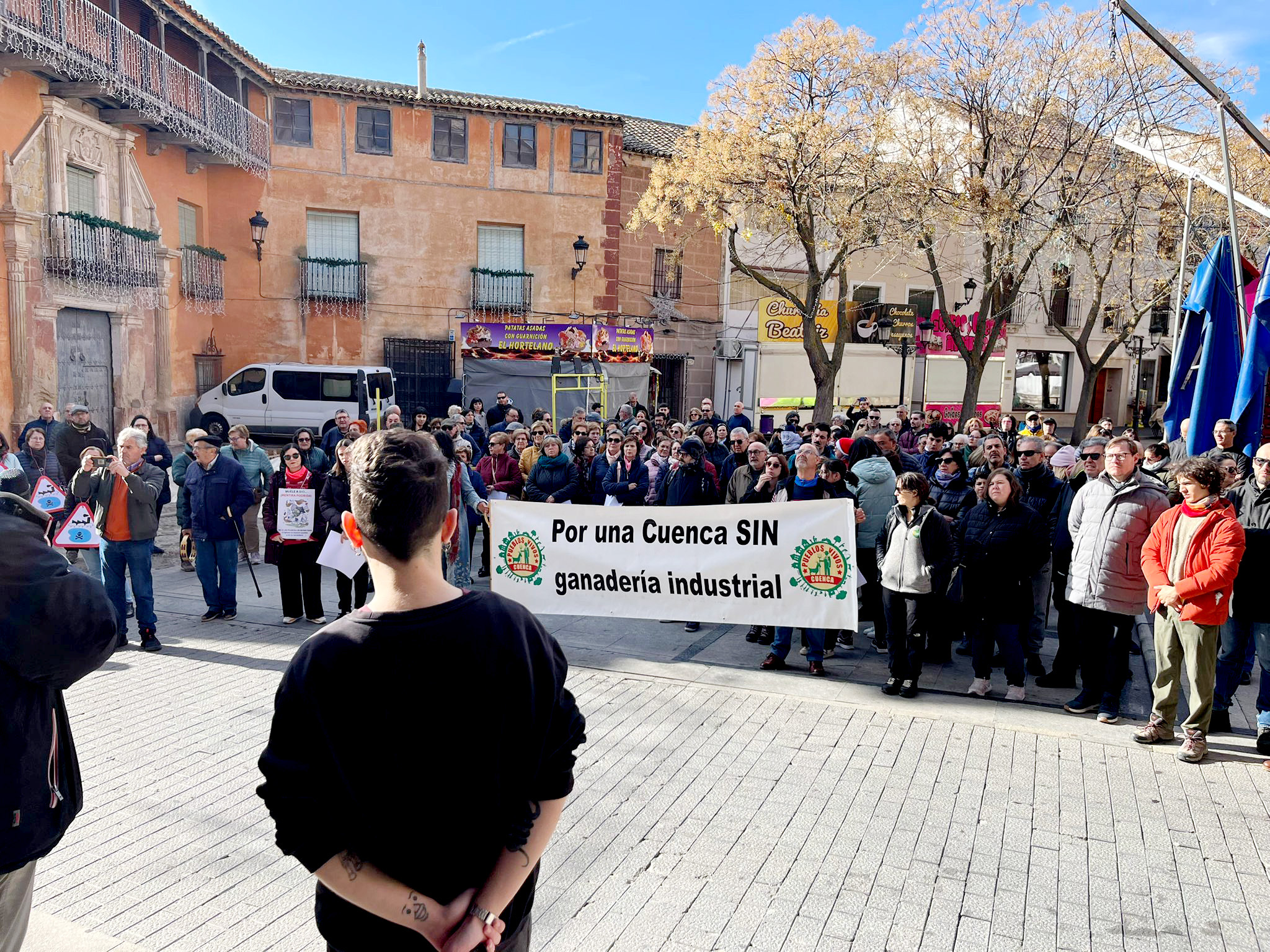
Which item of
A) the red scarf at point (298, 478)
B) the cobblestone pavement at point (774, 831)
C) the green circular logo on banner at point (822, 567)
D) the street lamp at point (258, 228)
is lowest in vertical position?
the cobblestone pavement at point (774, 831)

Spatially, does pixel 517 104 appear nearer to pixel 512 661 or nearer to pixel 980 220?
pixel 980 220

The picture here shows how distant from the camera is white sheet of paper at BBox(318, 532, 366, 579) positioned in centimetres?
807

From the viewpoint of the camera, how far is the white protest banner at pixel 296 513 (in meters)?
8.19

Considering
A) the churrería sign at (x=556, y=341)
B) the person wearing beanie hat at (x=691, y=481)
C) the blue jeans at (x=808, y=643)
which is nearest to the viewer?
the blue jeans at (x=808, y=643)

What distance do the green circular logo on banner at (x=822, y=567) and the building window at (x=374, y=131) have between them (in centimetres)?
2230

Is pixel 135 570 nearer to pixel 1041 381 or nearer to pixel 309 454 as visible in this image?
pixel 309 454

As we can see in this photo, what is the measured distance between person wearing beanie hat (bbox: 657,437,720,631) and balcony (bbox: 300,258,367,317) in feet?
62.5

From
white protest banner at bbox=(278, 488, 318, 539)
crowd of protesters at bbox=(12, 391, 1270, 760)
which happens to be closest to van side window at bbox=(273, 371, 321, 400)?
crowd of protesters at bbox=(12, 391, 1270, 760)

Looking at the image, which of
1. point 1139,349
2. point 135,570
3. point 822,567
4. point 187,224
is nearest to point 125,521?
point 135,570

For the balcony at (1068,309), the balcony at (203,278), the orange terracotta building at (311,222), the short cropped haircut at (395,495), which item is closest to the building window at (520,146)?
the orange terracotta building at (311,222)

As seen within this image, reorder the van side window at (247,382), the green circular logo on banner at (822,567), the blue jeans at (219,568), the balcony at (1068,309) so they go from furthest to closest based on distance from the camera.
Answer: the balcony at (1068,309), the van side window at (247,382), the blue jeans at (219,568), the green circular logo on banner at (822,567)

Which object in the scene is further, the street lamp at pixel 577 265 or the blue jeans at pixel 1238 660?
the street lamp at pixel 577 265

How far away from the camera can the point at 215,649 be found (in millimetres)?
7496

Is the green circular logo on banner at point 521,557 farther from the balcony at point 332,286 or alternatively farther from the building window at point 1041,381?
the building window at point 1041,381
